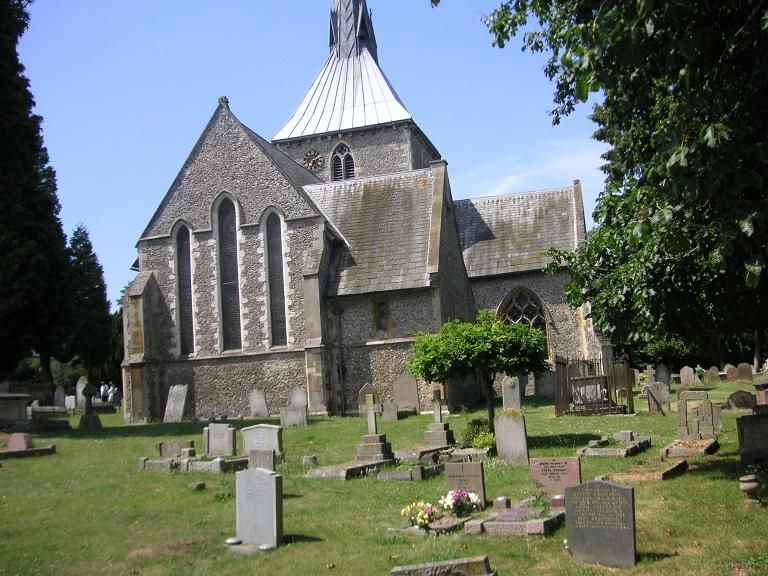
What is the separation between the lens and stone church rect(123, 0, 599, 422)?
88.7ft

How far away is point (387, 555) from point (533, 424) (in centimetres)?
1260

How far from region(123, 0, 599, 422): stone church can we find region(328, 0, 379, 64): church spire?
17.0 meters

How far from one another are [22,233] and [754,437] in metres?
22.3

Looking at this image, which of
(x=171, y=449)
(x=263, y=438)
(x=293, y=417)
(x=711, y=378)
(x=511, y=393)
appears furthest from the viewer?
(x=711, y=378)

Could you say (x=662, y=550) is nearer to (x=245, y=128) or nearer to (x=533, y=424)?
(x=533, y=424)

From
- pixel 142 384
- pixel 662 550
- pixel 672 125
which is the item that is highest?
pixel 672 125

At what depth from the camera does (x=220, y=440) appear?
16609 mm

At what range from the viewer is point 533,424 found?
20594mm

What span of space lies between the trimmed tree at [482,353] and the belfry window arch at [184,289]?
1372cm

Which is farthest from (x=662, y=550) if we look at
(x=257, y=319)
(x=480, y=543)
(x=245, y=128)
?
(x=245, y=128)

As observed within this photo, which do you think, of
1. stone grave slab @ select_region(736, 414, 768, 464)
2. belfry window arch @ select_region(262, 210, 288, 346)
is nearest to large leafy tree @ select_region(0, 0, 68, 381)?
belfry window arch @ select_region(262, 210, 288, 346)

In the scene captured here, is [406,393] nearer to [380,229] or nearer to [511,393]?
[380,229]

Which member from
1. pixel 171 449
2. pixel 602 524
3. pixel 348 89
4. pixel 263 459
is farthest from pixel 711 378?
pixel 602 524

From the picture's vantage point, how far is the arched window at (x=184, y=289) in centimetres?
2903
